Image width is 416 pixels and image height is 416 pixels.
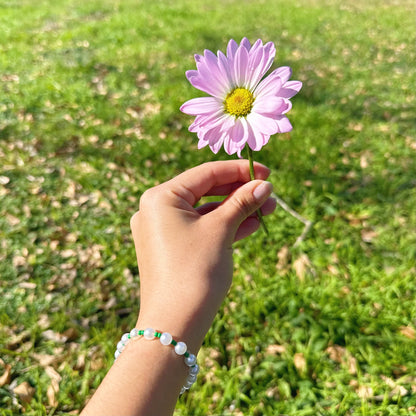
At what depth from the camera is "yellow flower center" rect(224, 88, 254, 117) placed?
134cm

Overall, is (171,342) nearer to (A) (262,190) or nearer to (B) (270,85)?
(A) (262,190)

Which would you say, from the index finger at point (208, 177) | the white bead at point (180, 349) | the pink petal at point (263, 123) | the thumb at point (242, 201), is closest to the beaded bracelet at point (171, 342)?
the white bead at point (180, 349)

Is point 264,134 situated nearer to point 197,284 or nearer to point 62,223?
point 197,284

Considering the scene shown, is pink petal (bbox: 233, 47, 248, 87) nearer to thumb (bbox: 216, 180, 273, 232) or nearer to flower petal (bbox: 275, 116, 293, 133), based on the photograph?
flower petal (bbox: 275, 116, 293, 133)

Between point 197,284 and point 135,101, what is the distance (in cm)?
417

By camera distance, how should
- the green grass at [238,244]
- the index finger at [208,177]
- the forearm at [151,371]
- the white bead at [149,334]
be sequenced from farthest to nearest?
the green grass at [238,244] < the index finger at [208,177] < the white bead at [149,334] < the forearm at [151,371]

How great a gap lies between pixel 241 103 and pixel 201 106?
0.50 ft

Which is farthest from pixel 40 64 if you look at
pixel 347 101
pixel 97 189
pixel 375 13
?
pixel 375 13

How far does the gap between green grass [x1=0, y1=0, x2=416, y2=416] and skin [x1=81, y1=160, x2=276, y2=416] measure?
3.31 ft

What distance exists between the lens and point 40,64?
6051mm

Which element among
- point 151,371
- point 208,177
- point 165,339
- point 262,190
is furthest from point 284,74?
point 151,371

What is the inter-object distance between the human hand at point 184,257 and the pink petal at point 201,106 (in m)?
0.36

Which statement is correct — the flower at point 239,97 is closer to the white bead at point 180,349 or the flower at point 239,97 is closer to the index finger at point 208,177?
the index finger at point 208,177

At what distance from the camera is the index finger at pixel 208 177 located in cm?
168
